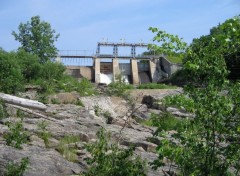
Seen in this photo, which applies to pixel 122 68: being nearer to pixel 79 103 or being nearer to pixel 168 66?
pixel 168 66

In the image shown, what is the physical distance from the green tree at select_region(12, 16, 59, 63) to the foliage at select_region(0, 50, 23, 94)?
25.6m

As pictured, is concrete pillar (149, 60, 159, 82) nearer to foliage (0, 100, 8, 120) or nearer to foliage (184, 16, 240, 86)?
foliage (0, 100, 8, 120)

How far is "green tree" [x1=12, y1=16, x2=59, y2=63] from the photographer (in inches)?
2288

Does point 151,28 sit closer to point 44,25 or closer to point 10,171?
point 10,171

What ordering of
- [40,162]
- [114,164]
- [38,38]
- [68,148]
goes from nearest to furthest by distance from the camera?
[114,164] < [40,162] < [68,148] < [38,38]

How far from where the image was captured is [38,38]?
194ft

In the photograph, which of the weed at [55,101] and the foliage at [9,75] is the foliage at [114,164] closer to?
the weed at [55,101]

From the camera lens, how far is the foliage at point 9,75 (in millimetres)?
26677

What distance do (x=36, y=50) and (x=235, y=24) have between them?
180 feet

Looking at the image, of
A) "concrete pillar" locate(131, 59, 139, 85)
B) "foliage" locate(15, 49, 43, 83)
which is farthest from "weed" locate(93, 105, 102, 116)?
"concrete pillar" locate(131, 59, 139, 85)

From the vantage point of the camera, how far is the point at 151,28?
18.7ft

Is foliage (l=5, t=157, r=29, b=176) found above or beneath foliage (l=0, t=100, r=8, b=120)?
beneath

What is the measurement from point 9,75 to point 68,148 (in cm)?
1854

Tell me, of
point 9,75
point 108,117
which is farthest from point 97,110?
point 9,75
